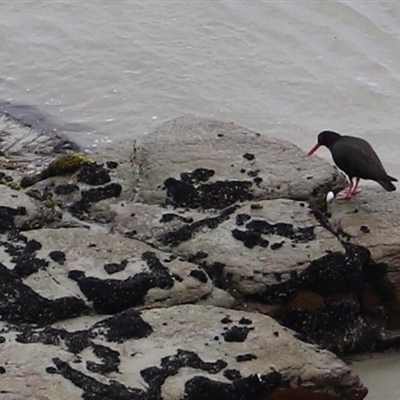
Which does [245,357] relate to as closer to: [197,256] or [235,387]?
[235,387]

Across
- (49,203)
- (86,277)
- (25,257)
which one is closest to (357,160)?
(49,203)

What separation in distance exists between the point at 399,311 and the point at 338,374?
55.5 inches

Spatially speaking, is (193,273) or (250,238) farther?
(250,238)

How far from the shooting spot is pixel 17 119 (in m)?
10.3

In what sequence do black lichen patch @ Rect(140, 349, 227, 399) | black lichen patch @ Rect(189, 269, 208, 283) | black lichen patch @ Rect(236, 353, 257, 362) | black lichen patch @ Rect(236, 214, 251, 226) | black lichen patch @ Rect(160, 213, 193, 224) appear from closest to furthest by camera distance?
black lichen patch @ Rect(140, 349, 227, 399) → black lichen patch @ Rect(236, 353, 257, 362) → black lichen patch @ Rect(189, 269, 208, 283) → black lichen patch @ Rect(236, 214, 251, 226) → black lichen patch @ Rect(160, 213, 193, 224)

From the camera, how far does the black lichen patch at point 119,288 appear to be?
5922mm

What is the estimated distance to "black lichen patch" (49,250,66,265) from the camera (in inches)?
241

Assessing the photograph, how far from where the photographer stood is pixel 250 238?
21.5 ft

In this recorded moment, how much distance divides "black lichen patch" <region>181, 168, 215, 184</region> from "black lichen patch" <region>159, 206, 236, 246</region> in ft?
1.50

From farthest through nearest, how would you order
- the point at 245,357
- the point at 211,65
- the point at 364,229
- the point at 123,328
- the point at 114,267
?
1. the point at 211,65
2. the point at 364,229
3. the point at 114,267
4. the point at 123,328
5. the point at 245,357

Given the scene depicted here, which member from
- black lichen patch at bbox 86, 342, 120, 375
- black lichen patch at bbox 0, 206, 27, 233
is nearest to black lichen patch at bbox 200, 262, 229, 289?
black lichen patch at bbox 86, 342, 120, 375

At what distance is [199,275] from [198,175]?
1.19m

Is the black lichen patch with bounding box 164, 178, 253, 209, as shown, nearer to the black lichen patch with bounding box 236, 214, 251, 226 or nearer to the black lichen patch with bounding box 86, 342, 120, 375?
the black lichen patch with bounding box 236, 214, 251, 226

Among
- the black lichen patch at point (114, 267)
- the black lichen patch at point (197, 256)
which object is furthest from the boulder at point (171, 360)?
the black lichen patch at point (197, 256)
